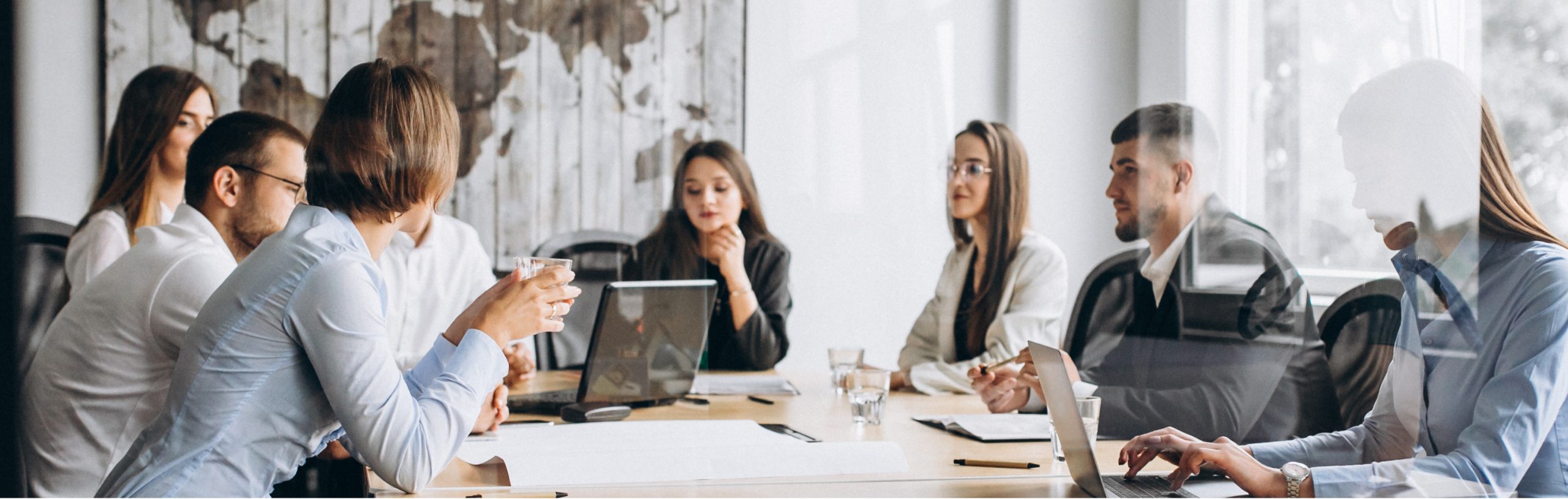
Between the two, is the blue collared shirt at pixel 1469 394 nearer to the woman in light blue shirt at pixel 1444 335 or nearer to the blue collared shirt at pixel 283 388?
the woman in light blue shirt at pixel 1444 335

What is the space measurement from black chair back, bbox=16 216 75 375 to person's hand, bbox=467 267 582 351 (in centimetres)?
45

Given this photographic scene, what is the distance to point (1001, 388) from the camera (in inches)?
69.2

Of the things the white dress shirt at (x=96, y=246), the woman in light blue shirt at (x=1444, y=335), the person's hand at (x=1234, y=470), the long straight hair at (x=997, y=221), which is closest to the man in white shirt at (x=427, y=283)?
the white dress shirt at (x=96, y=246)

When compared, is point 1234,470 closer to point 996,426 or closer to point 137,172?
point 996,426

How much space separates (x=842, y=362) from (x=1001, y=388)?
45 centimetres

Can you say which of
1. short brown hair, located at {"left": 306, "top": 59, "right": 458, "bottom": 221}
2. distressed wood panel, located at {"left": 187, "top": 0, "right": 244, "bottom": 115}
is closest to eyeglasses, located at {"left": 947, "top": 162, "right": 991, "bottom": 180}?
short brown hair, located at {"left": 306, "top": 59, "right": 458, "bottom": 221}

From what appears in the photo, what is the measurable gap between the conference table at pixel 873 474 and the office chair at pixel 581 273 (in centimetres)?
83

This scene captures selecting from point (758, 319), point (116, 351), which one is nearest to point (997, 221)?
point (758, 319)

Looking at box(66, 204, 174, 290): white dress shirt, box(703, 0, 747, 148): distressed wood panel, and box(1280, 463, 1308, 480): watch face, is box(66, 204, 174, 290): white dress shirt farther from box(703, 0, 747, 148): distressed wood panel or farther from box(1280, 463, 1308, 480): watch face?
box(1280, 463, 1308, 480): watch face

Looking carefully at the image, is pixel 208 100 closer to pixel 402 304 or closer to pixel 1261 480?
pixel 402 304

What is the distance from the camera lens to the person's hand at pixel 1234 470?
47.8 inches

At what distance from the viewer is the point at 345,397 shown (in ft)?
3.60

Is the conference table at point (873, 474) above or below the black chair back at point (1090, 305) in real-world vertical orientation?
below

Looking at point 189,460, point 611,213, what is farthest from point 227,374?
point 611,213
